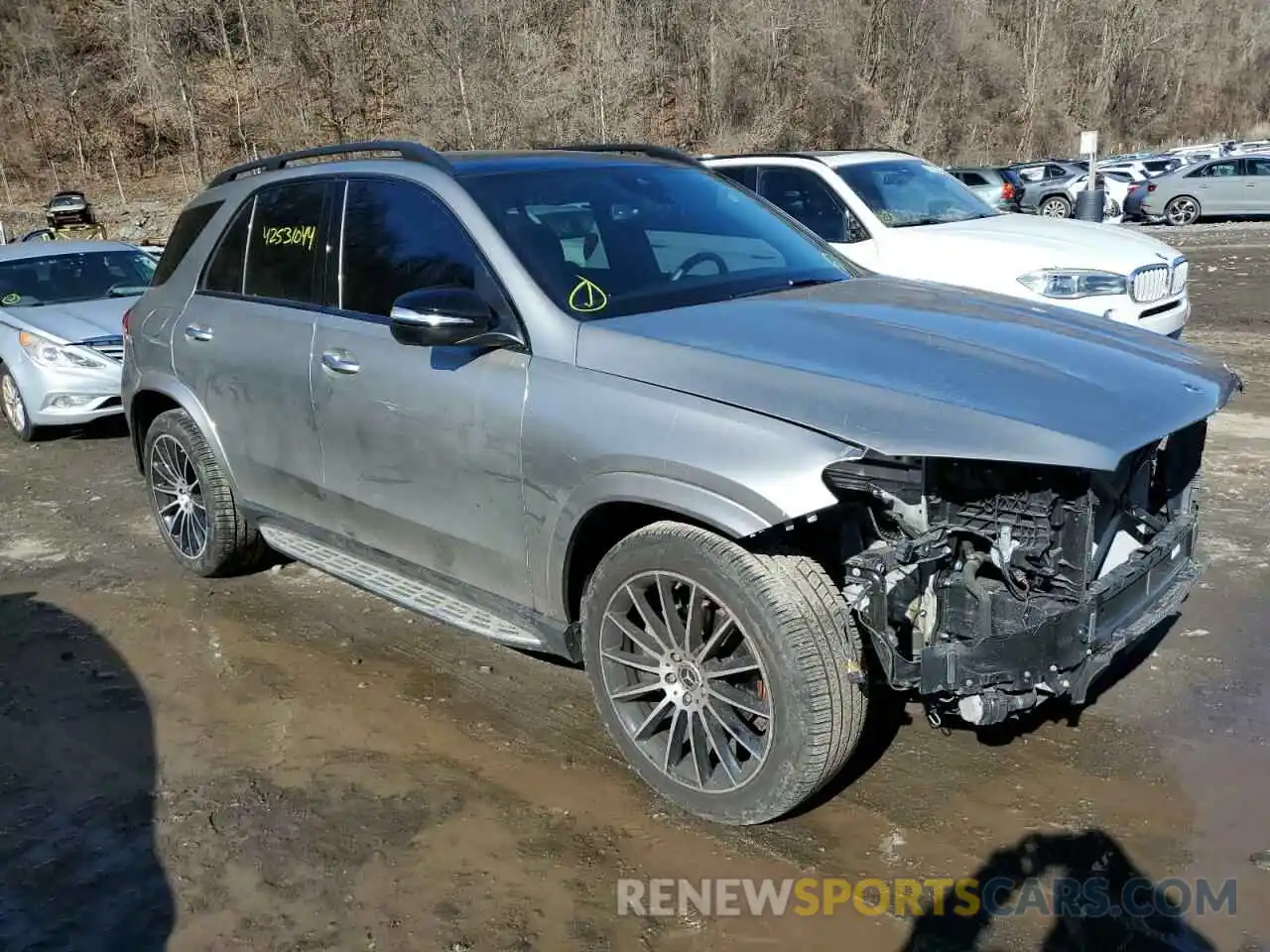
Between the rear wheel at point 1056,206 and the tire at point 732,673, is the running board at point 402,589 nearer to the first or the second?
the tire at point 732,673

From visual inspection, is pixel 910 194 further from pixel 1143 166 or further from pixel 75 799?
pixel 1143 166

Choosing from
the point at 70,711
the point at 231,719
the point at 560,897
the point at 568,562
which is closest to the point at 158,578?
the point at 70,711

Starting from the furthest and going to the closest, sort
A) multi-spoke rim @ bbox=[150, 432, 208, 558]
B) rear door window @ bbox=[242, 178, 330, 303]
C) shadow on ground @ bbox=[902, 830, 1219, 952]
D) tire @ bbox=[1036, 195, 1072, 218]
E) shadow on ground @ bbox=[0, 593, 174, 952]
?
tire @ bbox=[1036, 195, 1072, 218] < multi-spoke rim @ bbox=[150, 432, 208, 558] < rear door window @ bbox=[242, 178, 330, 303] < shadow on ground @ bbox=[0, 593, 174, 952] < shadow on ground @ bbox=[902, 830, 1219, 952]

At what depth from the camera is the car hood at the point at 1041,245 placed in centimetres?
754

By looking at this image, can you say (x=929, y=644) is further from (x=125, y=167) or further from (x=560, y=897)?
(x=125, y=167)

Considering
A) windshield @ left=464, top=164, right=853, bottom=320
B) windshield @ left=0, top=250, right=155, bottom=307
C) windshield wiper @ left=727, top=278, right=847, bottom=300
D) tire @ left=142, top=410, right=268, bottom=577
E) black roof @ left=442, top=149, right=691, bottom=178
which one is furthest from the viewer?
windshield @ left=0, top=250, right=155, bottom=307

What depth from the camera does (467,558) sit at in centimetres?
379

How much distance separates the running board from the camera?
12.2 feet

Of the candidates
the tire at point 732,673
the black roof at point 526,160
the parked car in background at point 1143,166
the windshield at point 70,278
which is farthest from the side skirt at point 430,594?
the parked car in background at point 1143,166

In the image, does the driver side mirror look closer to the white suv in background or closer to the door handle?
the door handle

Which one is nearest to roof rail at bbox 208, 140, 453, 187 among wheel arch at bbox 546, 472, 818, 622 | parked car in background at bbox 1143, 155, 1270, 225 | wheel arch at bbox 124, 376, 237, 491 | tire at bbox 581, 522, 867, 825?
wheel arch at bbox 124, 376, 237, 491

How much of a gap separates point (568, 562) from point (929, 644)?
1.16 m

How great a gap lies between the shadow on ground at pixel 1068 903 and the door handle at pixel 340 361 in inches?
105

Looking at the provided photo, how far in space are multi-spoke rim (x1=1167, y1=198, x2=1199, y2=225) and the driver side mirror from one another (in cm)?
2708
